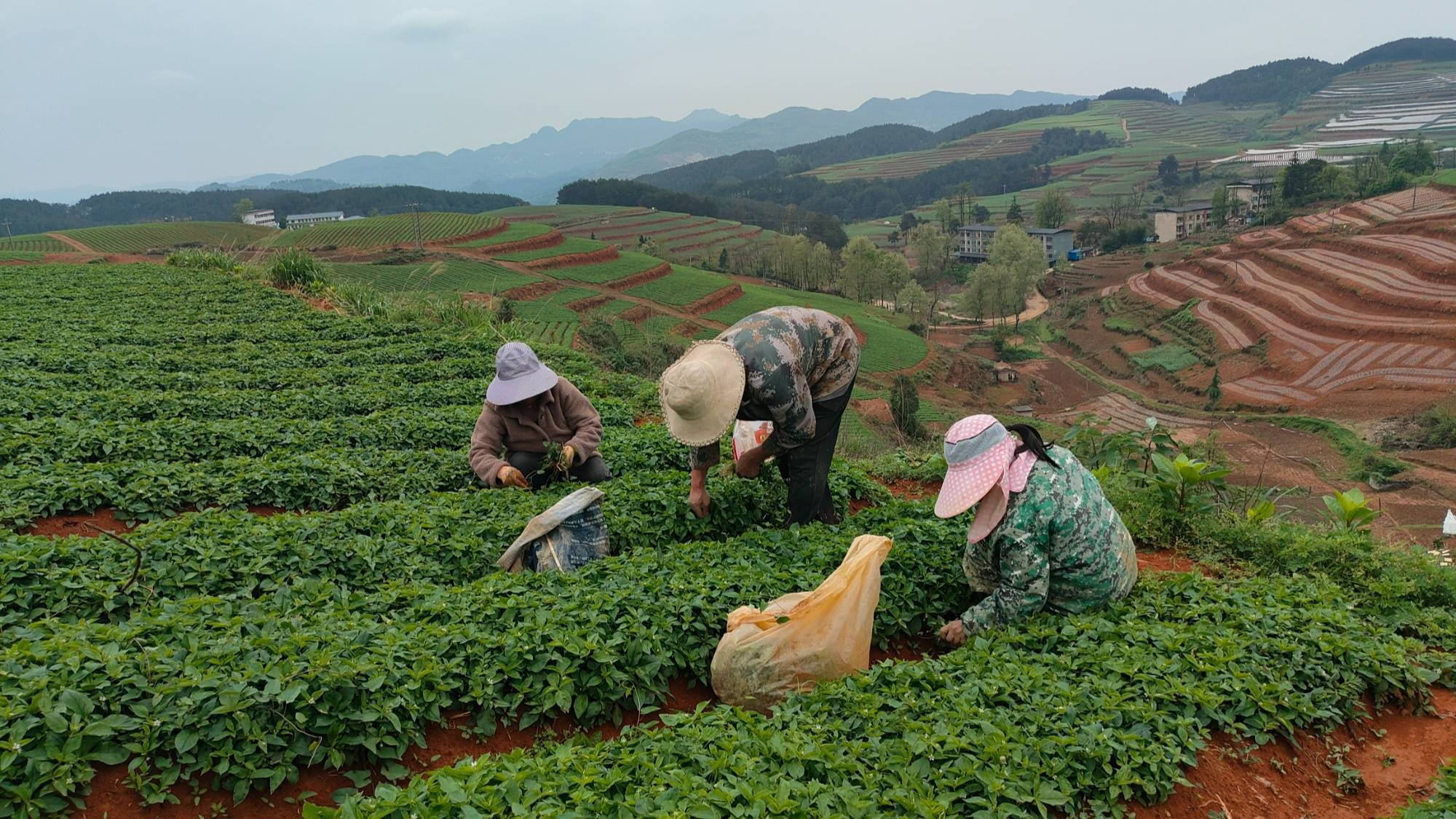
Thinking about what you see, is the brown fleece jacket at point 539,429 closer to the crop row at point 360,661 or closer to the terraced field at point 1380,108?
the crop row at point 360,661

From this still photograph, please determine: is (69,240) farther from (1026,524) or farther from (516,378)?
(1026,524)

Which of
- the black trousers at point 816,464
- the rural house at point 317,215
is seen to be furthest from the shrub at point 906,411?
the rural house at point 317,215

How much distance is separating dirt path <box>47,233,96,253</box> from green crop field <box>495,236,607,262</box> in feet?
92.6

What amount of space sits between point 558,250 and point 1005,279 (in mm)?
39483

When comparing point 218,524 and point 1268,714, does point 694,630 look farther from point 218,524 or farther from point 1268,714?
point 218,524

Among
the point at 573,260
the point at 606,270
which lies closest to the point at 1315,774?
the point at 606,270

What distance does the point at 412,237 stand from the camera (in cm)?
7225

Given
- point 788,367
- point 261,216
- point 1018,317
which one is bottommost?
point 1018,317

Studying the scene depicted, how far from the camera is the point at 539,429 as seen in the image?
721 centimetres

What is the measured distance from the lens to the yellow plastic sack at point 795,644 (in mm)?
4238

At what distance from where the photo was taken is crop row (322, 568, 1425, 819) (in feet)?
10.4

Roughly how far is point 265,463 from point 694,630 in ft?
16.6

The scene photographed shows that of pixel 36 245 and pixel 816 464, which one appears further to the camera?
pixel 36 245

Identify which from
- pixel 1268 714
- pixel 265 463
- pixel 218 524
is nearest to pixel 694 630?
pixel 1268 714
